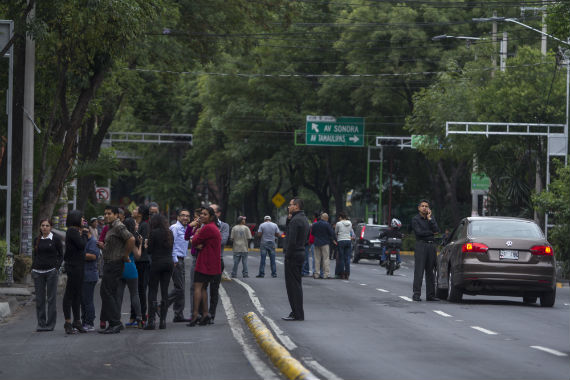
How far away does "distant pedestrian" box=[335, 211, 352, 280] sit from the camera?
3088cm

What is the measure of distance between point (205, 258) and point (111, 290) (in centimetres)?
143

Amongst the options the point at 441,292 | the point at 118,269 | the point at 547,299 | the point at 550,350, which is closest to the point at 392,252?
the point at 441,292

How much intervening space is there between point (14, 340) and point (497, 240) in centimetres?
926

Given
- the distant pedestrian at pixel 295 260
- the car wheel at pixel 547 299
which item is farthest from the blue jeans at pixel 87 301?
the car wheel at pixel 547 299

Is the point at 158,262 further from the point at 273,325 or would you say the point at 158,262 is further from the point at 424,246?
the point at 424,246

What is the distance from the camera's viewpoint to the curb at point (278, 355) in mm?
10083

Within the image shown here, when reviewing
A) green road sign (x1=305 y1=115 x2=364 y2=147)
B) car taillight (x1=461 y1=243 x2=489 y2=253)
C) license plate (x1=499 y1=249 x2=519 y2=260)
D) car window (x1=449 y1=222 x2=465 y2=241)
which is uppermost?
green road sign (x1=305 y1=115 x2=364 y2=147)

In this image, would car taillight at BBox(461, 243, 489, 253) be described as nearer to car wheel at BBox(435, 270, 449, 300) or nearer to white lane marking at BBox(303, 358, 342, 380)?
car wheel at BBox(435, 270, 449, 300)

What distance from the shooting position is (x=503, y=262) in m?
20.2

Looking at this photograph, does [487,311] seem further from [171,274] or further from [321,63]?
[321,63]

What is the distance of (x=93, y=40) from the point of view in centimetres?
2162

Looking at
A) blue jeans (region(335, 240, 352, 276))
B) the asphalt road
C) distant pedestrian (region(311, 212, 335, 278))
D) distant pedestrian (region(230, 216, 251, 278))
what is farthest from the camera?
distant pedestrian (region(230, 216, 251, 278))

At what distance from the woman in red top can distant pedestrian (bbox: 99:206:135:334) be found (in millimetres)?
1022

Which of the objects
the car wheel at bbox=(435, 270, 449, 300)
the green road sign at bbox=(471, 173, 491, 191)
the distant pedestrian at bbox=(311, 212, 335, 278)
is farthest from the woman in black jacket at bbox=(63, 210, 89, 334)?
the green road sign at bbox=(471, 173, 491, 191)
